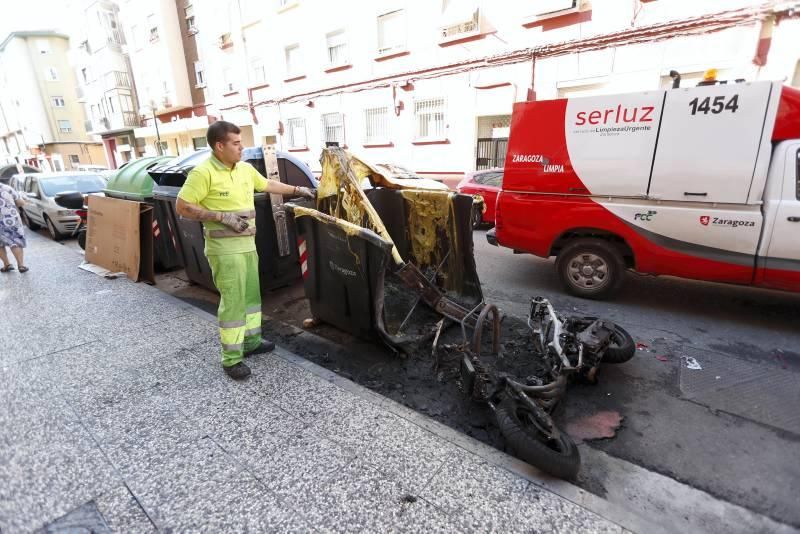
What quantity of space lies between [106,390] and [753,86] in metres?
6.18

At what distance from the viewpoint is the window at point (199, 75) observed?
832 inches

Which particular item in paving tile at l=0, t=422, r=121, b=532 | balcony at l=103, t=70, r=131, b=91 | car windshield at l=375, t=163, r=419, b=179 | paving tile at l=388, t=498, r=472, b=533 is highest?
balcony at l=103, t=70, r=131, b=91

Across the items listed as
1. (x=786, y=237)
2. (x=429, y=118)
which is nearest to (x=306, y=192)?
→ (x=786, y=237)

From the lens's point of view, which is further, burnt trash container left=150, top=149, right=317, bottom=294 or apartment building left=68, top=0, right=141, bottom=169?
apartment building left=68, top=0, right=141, bottom=169

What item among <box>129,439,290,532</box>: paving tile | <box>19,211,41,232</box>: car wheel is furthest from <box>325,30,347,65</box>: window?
<box>129,439,290,532</box>: paving tile

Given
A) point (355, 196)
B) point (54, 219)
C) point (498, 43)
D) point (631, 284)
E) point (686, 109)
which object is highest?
point (498, 43)

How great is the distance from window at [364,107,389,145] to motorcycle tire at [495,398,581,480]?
1251 centimetres

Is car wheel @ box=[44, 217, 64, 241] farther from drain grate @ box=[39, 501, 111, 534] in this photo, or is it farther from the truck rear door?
the truck rear door

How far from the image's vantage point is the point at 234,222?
2.94 m

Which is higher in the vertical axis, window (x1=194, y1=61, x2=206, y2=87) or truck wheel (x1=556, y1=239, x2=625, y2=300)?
window (x1=194, y1=61, x2=206, y2=87)

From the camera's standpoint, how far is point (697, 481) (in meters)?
2.22

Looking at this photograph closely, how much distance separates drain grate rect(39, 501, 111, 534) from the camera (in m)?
1.84

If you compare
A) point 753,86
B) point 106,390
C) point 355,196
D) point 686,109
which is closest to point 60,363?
point 106,390

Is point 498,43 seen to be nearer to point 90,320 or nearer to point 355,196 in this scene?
point 355,196
